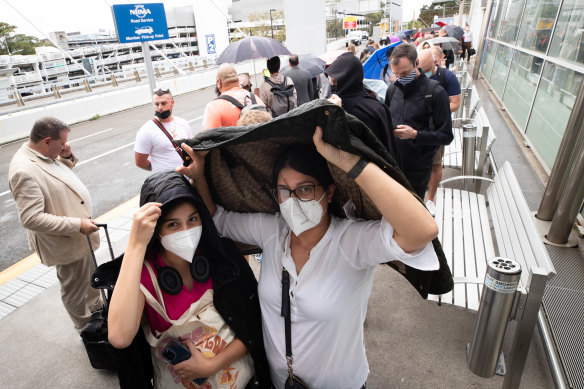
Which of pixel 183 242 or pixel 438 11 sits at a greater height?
pixel 438 11

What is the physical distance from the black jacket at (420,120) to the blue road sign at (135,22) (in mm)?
4945

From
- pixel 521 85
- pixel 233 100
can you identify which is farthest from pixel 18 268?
pixel 521 85

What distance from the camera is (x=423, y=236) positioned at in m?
1.16

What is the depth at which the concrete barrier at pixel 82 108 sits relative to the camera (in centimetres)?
1226

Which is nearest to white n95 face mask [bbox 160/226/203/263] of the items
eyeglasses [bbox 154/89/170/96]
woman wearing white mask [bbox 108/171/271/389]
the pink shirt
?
woman wearing white mask [bbox 108/171/271/389]

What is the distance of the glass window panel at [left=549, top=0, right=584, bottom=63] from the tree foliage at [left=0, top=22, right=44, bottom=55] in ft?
233

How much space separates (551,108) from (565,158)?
9.24 feet

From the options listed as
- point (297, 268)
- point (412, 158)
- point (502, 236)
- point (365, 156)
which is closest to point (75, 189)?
point (297, 268)

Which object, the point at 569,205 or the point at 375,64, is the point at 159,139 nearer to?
the point at 569,205

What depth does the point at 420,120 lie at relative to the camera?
3621mm

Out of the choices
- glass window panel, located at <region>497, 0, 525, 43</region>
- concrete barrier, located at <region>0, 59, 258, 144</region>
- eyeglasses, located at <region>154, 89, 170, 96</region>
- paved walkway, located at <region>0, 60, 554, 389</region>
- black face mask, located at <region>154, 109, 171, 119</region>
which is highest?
glass window panel, located at <region>497, 0, 525, 43</region>

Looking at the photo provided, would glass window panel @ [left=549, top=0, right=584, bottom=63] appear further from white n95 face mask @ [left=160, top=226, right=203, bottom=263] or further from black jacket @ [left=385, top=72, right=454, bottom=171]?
white n95 face mask @ [left=160, top=226, right=203, bottom=263]

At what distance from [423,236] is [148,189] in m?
1.14

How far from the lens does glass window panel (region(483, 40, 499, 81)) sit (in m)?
13.9
